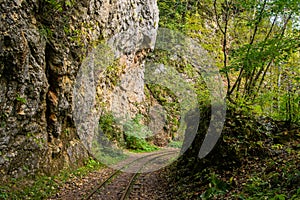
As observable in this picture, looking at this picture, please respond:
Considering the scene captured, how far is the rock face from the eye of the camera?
25.4 feet

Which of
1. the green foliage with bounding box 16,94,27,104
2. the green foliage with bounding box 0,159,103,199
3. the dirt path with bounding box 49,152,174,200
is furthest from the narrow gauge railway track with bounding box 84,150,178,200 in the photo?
the green foliage with bounding box 16,94,27,104

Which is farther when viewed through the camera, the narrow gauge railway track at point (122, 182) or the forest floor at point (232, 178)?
the narrow gauge railway track at point (122, 182)

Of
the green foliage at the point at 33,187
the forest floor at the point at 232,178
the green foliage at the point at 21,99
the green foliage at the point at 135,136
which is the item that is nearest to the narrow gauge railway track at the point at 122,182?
the forest floor at the point at 232,178

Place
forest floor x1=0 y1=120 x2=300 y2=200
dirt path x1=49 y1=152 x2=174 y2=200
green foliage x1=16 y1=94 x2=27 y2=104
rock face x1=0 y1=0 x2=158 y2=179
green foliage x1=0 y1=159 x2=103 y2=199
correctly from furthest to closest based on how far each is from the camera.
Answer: dirt path x1=49 y1=152 x2=174 y2=200 → green foliage x1=16 y1=94 x2=27 y2=104 → rock face x1=0 y1=0 x2=158 y2=179 → green foliage x1=0 y1=159 x2=103 y2=199 → forest floor x1=0 y1=120 x2=300 y2=200

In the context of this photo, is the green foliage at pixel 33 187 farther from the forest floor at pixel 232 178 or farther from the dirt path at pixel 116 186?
the dirt path at pixel 116 186

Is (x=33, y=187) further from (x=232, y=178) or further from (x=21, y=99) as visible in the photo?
(x=232, y=178)

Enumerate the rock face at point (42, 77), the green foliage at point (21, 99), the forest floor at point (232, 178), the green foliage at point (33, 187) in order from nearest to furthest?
the forest floor at point (232, 178) < the green foliage at point (33, 187) < the rock face at point (42, 77) < the green foliage at point (21, 99)

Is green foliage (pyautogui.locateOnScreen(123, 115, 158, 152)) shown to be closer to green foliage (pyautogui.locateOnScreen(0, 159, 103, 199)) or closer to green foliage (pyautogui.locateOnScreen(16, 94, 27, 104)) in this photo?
green foliage (pyautogui.locateOnScreen(0, 159, 103, 199))

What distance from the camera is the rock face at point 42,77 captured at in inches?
305

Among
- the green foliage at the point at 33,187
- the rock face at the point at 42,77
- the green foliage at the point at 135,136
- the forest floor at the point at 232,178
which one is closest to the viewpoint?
the forest floor at the point at 232,178

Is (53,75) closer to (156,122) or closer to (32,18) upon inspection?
(32,18)

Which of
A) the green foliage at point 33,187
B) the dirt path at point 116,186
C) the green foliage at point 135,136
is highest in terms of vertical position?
the green foliage at point 135,136

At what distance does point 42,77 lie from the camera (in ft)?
31.0

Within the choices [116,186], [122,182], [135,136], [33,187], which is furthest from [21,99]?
[135,136]
